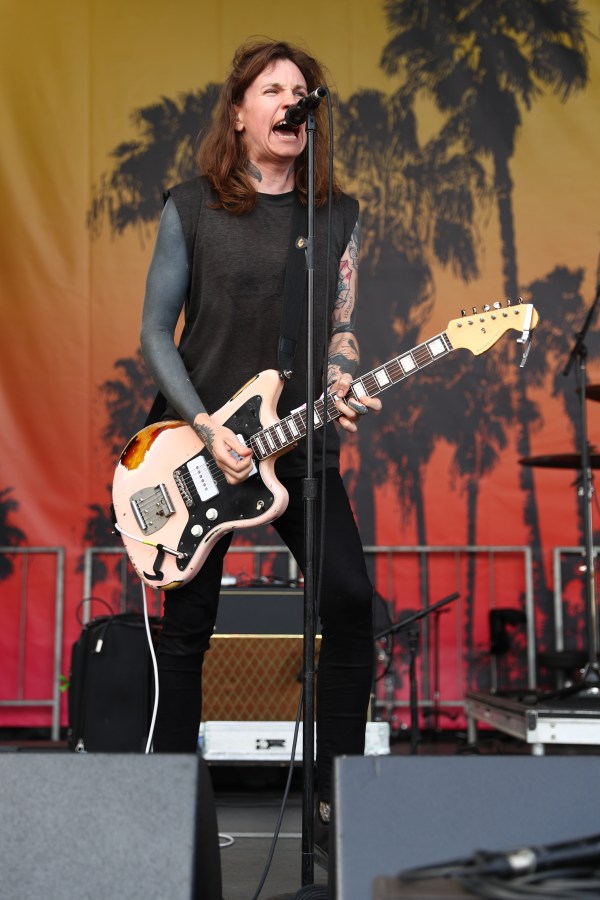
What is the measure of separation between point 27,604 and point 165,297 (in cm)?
284

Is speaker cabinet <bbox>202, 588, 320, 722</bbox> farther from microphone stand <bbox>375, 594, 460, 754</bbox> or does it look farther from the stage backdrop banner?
the stage backdrop banner

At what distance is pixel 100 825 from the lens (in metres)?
1.37

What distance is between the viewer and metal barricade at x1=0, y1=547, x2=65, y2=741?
16.4 feet

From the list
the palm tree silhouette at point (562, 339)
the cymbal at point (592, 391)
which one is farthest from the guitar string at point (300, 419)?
the palm tree silhouette at point (562, 339)

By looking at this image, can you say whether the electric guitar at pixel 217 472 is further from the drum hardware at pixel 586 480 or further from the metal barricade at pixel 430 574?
the metal barricade at pixel 430 574

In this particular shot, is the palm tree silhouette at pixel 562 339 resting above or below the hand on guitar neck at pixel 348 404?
above

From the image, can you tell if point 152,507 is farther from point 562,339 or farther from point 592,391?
point 562,339

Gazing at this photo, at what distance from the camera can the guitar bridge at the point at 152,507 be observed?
2635 mm

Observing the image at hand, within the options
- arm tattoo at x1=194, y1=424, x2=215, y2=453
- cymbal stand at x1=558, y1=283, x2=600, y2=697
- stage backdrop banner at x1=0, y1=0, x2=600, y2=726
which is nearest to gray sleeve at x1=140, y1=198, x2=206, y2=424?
arm tattoo at x1=194, y1=424, x2=215, y2=453

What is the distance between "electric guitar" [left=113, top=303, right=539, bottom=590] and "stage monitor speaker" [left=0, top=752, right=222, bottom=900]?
44.7 inches

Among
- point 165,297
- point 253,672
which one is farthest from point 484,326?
point 253,672

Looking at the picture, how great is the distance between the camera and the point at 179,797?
53.6 inches

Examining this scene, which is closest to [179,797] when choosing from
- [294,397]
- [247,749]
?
[294,397]

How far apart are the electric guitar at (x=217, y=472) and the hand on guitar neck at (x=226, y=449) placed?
52 millimetres
